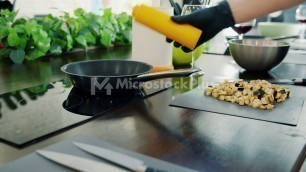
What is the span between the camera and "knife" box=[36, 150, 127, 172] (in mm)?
342

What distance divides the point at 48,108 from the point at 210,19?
0.39 m

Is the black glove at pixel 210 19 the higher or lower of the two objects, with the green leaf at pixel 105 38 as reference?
higher

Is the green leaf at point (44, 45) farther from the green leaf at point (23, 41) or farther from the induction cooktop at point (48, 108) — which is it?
the induction cooktop at point (48, 108)

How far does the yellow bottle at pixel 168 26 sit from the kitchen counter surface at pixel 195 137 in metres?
0.13

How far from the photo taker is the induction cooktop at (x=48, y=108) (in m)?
0.45

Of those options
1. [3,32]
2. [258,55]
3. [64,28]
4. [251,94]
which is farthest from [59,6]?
[251,94]

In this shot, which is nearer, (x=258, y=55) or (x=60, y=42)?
(x=258, y=55)

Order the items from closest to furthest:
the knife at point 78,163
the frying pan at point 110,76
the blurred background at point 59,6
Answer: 1. the knife at point 78,163
2. the frying pan at point 110,76
3. the blurred background at point 59,6

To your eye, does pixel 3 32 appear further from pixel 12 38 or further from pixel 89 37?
pixel 89 37

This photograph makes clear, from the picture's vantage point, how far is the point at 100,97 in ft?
2.06

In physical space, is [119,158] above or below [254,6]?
below

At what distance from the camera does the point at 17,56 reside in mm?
987

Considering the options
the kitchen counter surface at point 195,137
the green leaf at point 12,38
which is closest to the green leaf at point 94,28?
the green leaf at point 12,38

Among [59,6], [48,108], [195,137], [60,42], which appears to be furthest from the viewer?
[59,6]
